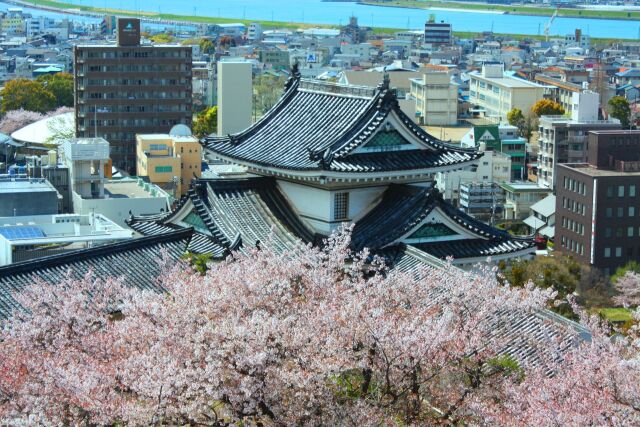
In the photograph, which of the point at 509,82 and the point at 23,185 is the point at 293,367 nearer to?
the point at 23,185

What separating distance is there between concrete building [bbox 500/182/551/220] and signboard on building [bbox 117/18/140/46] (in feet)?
71.7

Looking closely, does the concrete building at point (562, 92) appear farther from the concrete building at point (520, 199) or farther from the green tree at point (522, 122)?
the concrete building at point (520, 199)

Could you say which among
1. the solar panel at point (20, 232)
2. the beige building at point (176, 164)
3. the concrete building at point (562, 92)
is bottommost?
the beige building at point (176, 164)

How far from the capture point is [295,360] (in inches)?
416

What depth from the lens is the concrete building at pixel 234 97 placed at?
66.4 meters

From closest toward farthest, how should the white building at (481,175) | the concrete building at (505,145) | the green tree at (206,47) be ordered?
the white building at (481,175) < the concrete building at (505,145) < the green tree at (206,47)

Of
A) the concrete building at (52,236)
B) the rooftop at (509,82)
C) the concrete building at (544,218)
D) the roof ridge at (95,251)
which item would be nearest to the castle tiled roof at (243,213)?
the roof ridge at (95,251)

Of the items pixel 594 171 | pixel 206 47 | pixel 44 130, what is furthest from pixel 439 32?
pixel 594 171

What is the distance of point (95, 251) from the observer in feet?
57.8

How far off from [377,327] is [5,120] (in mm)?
67816

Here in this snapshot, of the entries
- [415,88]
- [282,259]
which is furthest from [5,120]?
[282,259]

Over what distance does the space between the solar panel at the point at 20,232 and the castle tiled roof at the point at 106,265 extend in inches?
362

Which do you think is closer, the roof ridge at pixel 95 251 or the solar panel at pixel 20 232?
the roof ridge at pixel 95 251

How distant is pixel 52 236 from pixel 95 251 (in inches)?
410
